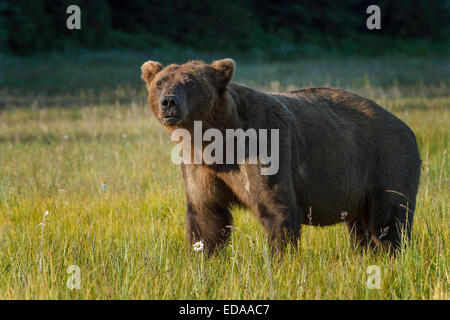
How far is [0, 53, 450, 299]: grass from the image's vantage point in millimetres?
3775

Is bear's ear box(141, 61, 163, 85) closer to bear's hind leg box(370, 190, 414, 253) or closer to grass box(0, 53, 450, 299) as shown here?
grass box(0, 53, 450, 299)

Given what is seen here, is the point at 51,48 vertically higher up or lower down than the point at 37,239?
higher up

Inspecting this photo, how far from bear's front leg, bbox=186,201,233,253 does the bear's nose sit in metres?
0.92

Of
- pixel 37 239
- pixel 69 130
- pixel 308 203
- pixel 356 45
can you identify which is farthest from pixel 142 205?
pixel 356 45

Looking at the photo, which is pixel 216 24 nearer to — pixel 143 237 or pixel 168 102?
pixel 143 237

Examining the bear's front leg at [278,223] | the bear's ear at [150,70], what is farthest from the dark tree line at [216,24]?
the bear's front leg at [278,223]

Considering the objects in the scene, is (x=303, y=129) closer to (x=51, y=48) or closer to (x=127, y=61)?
(x=127, y=61)

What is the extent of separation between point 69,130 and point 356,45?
124ft

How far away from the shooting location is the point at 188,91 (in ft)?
14.1

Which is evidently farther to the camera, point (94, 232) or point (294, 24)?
point (294, 24)

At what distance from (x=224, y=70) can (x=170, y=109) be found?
2.31 ft

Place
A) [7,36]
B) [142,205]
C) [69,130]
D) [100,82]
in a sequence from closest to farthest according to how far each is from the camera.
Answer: [142,205]
[69,130]
[100,82]
[7,36]

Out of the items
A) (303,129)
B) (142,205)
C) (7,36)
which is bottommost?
(142,205)
